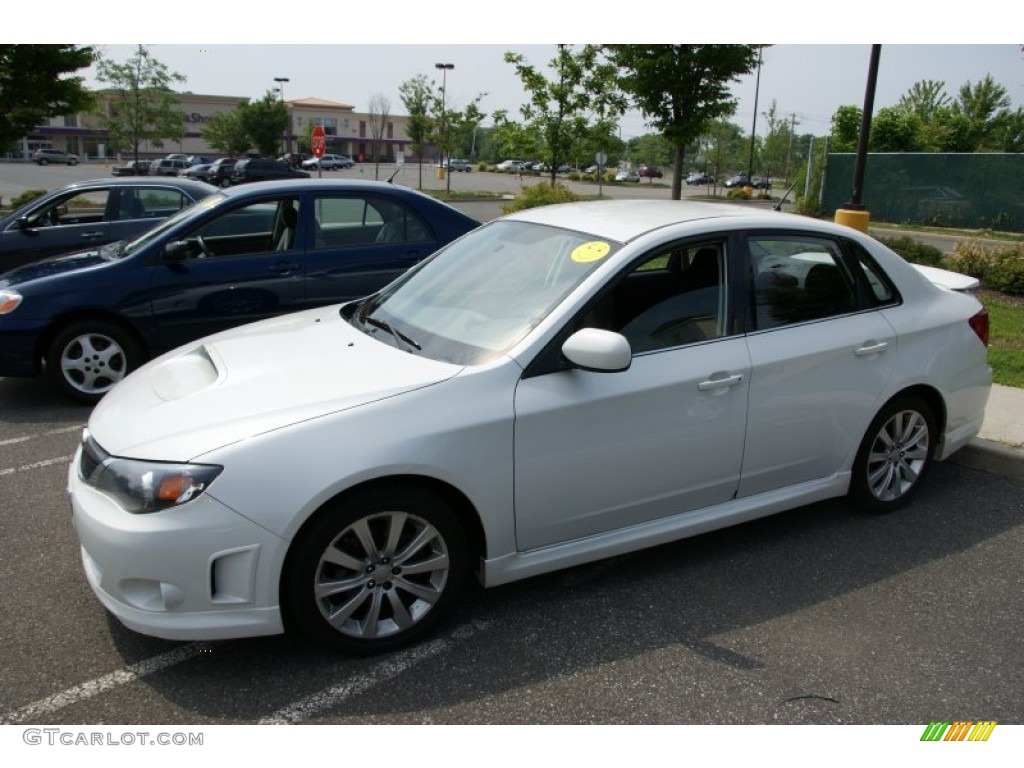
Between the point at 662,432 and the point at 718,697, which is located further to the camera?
the point at 662,432

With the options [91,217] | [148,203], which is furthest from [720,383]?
[91,217]

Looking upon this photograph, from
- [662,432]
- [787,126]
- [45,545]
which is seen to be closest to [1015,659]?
[662,432]

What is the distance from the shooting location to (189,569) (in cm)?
276

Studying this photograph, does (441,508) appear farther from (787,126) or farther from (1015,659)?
(787,126)

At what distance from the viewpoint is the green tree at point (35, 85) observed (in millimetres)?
18406

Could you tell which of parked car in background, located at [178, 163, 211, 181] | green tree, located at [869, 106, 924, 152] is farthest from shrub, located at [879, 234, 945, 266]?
parked car in background, located at [178, 163, 211, 181]

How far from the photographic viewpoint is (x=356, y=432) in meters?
2.91

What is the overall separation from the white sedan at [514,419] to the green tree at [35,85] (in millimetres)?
18378

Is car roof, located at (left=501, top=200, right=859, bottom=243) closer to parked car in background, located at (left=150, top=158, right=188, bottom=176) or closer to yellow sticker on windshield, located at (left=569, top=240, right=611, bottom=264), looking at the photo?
yellow sticker on windshield, located at (left=569, top=240, right=611, bottom=264)

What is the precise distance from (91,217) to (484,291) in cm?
750

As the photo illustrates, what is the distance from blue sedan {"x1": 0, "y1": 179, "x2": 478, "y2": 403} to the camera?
6207 mm

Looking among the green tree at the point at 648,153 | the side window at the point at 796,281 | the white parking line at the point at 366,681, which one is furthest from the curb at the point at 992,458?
the green tree at the point at 648,153

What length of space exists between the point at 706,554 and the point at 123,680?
2.54 m

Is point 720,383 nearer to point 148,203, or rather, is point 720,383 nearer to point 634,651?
point 634,651
